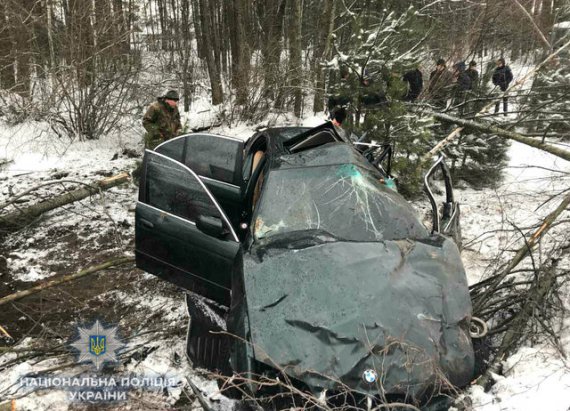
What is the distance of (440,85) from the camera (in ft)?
26.9

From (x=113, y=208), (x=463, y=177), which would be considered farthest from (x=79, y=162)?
(x=463, y=177)

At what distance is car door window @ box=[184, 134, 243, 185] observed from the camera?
5016mm

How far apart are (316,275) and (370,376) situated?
0.70m

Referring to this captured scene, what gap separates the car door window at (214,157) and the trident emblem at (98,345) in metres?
2.13

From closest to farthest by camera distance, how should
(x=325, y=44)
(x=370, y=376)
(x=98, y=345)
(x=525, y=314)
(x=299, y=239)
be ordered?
1. (x=370, y=376)
2. (x=299, y=239)
3. (x=525, y=314)
4. (x=98, y=345)
5. (x=325, y=44)

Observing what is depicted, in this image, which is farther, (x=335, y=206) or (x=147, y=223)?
(x=147, y=223)

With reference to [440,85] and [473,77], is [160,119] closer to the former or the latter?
[440,85]

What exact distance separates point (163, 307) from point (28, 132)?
7.57 m

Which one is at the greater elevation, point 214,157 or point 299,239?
point 214,157

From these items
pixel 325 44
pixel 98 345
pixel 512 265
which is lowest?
pixel 98 345

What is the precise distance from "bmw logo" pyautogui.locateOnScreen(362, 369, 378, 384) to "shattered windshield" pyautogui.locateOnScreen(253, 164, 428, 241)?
3.40 feet

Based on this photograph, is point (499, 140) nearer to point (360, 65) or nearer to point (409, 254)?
point (360, 65)

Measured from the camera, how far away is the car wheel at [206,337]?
10.4ft

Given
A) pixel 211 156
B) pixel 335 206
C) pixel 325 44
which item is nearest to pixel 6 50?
pixel 325 44
